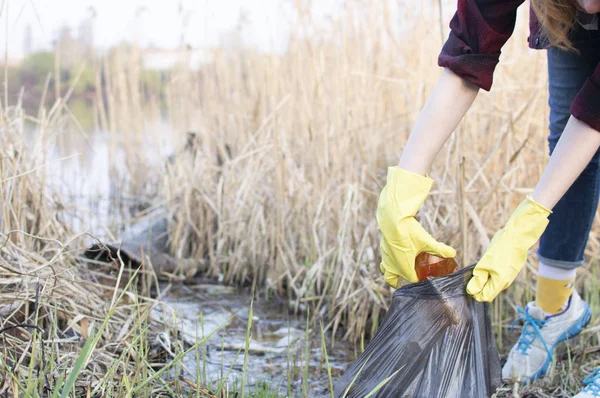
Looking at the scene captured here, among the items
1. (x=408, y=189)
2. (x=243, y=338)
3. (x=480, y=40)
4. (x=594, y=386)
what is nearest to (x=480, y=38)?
(x=480, y=40)

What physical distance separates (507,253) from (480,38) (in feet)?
1.50

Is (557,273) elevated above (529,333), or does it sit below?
above

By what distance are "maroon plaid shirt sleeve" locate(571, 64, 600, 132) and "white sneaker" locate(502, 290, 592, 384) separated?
687mm

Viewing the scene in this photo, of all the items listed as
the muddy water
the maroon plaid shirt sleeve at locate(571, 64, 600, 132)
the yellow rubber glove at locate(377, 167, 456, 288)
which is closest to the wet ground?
the muddy water

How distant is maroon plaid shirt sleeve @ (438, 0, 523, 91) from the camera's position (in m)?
1.23

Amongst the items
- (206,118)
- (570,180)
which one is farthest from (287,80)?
(570,180)

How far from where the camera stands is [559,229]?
1569 mm

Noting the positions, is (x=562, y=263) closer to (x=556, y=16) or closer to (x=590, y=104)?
(x=590, y=104)

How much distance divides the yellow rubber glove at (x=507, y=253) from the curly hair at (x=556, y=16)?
37 cm

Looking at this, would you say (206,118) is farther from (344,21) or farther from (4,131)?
(4,131)

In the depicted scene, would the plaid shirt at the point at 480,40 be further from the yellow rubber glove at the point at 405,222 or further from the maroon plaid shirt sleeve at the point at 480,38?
the yellow rubber glove at the point at 405,222

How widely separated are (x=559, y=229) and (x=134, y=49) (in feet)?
11.1

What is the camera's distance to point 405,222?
1232mm

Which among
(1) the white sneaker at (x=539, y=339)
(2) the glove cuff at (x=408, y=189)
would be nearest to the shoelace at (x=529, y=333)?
(1) the white sneaker at (x=539, y=339)
